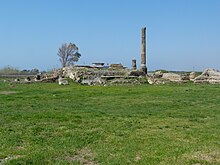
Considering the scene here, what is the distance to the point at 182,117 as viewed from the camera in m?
11.1

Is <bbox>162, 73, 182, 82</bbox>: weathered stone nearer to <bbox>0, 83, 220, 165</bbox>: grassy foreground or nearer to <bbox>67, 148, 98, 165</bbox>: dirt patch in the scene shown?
<bbox>0, 83, 220, 165</bbox>: grassy foreground

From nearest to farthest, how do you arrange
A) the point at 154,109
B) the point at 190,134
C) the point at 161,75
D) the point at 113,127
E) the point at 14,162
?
the point at 14,162 → the point at 190,134 → the point at 113,127 → the point at 154,109 → the point at 161,75

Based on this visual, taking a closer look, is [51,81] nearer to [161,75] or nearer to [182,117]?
[161,75]

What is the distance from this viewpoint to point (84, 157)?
6305 millimetres

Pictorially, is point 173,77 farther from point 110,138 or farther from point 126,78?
point 110,138

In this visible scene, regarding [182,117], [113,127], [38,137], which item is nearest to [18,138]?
[38,137]

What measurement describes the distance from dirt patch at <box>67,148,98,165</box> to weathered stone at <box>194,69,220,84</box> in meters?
26.8

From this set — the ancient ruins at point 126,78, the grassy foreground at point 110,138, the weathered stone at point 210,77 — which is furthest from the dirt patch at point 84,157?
the weathered stone at point 210,77

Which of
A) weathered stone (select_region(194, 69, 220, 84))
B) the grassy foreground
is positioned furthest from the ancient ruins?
the grassy foreground

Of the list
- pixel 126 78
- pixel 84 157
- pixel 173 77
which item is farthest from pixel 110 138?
pixel 173 77

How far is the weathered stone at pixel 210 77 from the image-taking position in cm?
3197

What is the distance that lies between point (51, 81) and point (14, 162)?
30443 mm

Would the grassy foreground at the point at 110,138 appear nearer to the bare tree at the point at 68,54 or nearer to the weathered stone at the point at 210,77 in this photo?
the weathered stone at the point at 210,77

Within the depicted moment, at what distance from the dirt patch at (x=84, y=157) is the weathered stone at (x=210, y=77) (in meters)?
26.8
